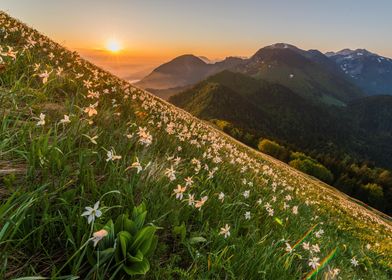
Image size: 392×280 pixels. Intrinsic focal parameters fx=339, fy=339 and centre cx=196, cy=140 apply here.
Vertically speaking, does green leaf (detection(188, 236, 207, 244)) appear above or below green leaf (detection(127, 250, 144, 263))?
below

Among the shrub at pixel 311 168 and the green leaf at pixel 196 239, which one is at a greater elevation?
the green leaf at pixel 196 239

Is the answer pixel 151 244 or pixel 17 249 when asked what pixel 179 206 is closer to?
pixel 151 244

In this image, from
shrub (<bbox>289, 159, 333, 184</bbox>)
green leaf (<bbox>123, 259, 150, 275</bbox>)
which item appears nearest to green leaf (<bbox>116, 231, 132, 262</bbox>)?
green leaf (<bbox>123, 259, 150, 275</bbox>)

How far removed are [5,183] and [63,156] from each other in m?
0.73

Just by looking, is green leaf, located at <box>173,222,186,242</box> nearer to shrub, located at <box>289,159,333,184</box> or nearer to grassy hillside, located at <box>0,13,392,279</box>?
grassy hillside, located at <box>0,13,392,279</box>

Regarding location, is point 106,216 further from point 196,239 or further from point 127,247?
point 196,239

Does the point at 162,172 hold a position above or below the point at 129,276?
above

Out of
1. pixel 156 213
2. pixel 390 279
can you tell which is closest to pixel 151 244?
pixel 156 213

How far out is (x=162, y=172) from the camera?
4746 mm

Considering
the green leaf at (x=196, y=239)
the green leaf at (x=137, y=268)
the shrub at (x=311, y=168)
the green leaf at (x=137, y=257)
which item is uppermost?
the green leaf at (x=137, y=257)

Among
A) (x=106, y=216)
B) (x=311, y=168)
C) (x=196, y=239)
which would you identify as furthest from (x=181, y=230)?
(x=311, y=168)

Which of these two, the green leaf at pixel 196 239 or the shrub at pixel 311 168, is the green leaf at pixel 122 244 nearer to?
the green leaf at pixel 196 239

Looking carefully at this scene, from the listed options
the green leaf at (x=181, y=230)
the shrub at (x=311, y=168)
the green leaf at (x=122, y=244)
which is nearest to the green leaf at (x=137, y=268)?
the green leaf at (x=122, y=244)

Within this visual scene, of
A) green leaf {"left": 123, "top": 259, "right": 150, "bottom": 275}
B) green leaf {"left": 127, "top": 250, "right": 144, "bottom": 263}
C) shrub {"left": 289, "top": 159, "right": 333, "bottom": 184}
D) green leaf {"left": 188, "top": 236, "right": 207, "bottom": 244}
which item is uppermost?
green leaf {"left": 127, "top": 250, "right": 144, "bottom": 263}
